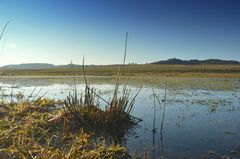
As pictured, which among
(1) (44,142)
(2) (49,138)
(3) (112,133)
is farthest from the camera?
(3) (112,133)

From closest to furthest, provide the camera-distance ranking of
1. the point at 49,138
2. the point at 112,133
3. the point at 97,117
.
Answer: the point at 49,138
the point at 112,133
the point at 97,117

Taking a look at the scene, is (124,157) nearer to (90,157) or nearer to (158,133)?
(90,157)

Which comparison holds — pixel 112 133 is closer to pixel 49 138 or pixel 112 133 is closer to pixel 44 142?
pixel 49 138

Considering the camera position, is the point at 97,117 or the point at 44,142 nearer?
the point at 44,142

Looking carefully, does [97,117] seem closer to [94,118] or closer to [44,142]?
[94,118]

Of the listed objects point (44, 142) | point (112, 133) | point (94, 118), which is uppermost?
point (94, 118)

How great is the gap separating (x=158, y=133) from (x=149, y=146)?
1578mm

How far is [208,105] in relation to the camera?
1638cm

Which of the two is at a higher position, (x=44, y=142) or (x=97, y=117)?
(x=97, y=117)

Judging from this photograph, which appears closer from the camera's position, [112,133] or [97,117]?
[112,133]

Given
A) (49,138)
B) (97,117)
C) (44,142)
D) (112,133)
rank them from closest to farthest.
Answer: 1. (44,142)
2. (49,138)
3. (112,133)
4. (97,117)

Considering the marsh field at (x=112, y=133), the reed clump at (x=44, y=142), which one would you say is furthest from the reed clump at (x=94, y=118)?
the reed clump at (x=44, y=142)

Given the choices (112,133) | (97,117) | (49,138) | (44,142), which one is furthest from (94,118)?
(44,142)

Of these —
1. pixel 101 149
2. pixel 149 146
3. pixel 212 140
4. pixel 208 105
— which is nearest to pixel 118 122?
pixel 149 146
